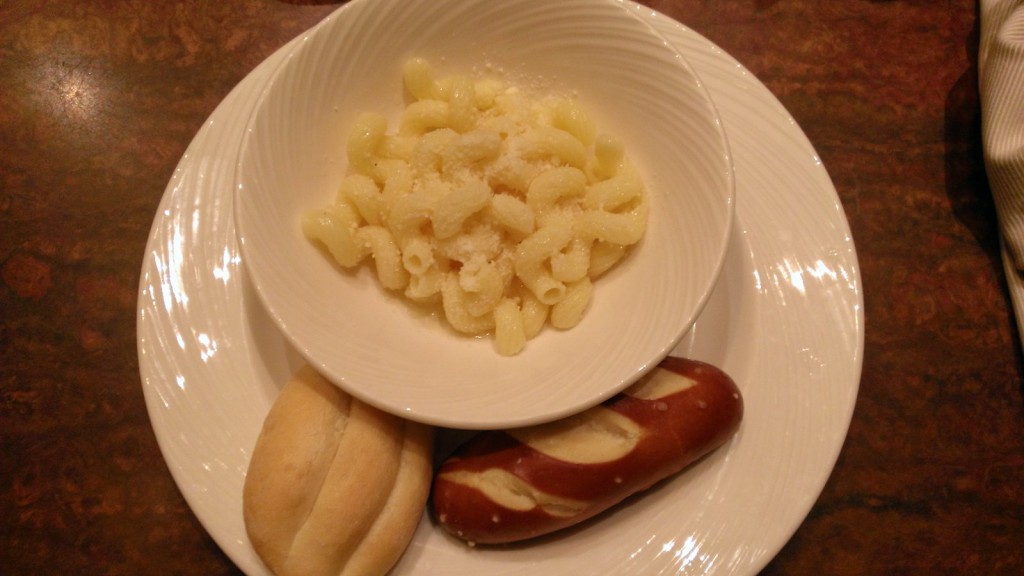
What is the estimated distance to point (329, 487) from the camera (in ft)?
2.81

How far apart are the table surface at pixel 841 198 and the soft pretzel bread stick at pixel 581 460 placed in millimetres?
412

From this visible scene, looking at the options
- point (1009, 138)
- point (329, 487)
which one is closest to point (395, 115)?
point (329, 487)

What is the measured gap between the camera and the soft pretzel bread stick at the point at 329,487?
843 mm

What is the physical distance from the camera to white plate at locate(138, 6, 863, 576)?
2.99 ft

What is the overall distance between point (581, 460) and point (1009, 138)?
1055 millimetres

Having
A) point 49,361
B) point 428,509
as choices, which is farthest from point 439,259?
point 49,361

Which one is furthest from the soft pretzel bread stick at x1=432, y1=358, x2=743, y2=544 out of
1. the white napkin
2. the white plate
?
the white napkin

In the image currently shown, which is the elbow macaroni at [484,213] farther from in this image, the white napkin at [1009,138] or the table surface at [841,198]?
the white napkin at [1009,138]

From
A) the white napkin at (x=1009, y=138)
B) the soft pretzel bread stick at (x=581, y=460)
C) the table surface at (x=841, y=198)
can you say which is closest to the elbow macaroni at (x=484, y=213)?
the soft pretzel bread stick at (x=581, y=460)

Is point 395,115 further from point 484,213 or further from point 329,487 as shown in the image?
point 329,487

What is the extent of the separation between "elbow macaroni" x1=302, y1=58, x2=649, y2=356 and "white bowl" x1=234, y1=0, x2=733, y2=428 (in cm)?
4

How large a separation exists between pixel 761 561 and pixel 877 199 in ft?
2.68

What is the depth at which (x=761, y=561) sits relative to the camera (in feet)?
2.91

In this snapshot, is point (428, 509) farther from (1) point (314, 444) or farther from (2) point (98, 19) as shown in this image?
(2) point (98, 19)
